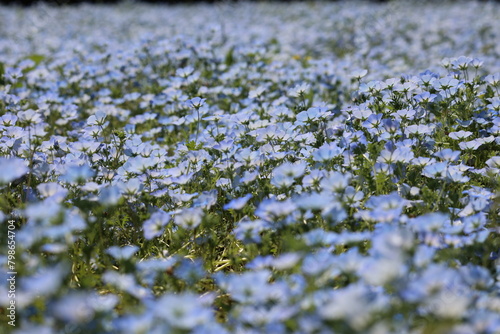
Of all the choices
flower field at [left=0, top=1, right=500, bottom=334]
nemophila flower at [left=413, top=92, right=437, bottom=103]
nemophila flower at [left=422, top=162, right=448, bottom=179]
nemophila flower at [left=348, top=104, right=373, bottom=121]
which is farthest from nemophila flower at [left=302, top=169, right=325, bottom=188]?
nemophila flower at [left=413, top=92, right=437, bottom=103]

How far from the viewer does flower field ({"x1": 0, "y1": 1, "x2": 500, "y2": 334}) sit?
1298mm

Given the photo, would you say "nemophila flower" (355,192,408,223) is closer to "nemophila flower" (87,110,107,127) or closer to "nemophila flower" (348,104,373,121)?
"nemophila flower" (348,104,373,121)

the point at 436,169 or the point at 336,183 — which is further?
the point at 436,169

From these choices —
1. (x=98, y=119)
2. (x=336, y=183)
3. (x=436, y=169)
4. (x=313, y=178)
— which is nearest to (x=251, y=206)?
(x=313, y=178)

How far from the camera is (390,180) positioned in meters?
2.24

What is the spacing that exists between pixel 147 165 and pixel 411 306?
1325mm

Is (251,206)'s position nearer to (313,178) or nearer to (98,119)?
(313,178)

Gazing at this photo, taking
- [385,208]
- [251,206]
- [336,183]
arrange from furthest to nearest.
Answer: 1. [251,206]
2. [336,183]
3. [385,208]

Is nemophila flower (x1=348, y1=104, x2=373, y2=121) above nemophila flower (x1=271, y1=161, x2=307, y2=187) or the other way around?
above

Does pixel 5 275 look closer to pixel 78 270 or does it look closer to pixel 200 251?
pixel 78 270

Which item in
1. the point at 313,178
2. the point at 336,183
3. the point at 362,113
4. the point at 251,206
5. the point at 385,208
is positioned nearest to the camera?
the point at 385,208

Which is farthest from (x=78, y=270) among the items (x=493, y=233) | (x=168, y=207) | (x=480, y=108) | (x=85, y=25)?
(x=85, y=25)

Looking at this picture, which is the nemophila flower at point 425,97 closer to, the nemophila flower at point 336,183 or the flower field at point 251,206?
the flower field at point 251,206

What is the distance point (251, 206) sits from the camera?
2219mm
